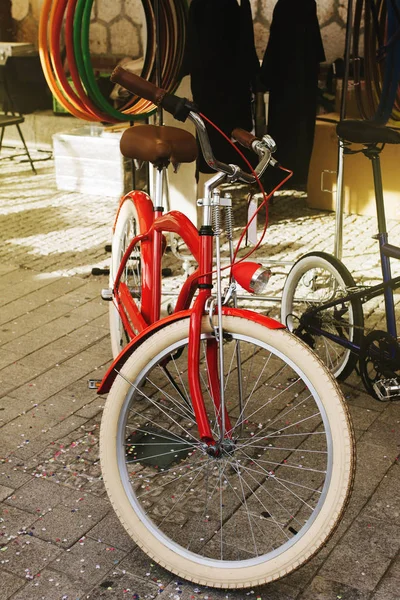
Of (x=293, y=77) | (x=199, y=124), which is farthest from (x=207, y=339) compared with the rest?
(x=293, y=77)

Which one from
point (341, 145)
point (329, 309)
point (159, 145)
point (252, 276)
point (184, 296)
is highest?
point (159, 145)

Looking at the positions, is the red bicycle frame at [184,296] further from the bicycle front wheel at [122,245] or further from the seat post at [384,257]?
the seat post at [384,257]

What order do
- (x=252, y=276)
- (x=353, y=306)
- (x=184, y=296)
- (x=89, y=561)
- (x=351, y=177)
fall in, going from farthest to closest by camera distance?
(x=351, y=177)
(x=353, y=306)
(x=184, y=296)
(x=89, y=561)
(x=252, y=276)

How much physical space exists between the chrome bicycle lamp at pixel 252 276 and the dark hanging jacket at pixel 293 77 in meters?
2.93

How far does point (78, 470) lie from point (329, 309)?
139 cm

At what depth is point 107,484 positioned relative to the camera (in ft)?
8.25

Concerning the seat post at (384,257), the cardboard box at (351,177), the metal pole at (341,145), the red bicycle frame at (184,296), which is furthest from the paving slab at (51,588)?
the cardboard box at (351,177)

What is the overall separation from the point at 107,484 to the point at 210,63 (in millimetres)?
3238

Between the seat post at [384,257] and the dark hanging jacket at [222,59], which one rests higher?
the dark hanging jacket at [222,59]

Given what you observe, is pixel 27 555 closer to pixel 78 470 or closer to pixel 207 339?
pixel 78 470

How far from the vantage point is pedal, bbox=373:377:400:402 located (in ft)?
10.9

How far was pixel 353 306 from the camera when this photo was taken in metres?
3.55

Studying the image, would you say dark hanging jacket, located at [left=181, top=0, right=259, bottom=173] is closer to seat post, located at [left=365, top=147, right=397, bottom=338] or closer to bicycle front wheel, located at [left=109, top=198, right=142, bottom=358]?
bicycle front wheel, located at [left=109, top=198, right=142, bottom=358]

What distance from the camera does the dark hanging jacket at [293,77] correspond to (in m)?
5.20
